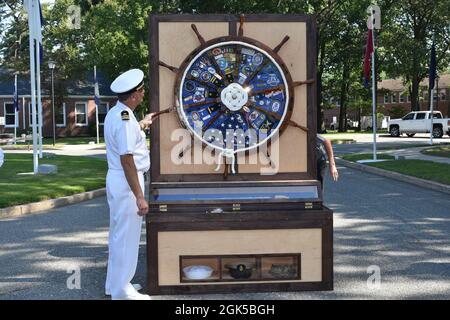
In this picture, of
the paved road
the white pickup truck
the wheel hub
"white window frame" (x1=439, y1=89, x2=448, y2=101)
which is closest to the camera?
the paved road

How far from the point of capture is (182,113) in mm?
5641

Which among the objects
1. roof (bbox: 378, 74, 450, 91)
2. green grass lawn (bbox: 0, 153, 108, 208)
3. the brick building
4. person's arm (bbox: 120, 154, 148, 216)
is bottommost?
green grass lawn (bbox: 0, 153, 108, 208)

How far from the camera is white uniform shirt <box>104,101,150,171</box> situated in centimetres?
477

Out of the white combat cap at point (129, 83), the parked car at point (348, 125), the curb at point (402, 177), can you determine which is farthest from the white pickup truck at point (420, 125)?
the white combat cap at point (129, 83)

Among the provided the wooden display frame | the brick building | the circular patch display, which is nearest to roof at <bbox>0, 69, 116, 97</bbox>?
the brick building

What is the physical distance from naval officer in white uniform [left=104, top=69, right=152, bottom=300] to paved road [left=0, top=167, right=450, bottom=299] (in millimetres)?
384

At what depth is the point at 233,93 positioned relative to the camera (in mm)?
5633

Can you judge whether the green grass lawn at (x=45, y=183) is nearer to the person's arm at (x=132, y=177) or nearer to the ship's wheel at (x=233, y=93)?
the ship's wheel at (x=233, y=93)

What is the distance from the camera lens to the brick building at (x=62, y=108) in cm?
5044

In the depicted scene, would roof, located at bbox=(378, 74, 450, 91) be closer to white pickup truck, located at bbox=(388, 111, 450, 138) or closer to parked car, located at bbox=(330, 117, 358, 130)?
parked car, located at bbox=(330, 117, 358, 130)

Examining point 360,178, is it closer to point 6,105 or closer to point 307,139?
point 307,139

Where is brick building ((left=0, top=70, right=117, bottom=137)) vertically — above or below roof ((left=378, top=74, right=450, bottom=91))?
below

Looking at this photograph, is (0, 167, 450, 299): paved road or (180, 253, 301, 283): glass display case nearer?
(180, 253, 301, 283): glass display case
